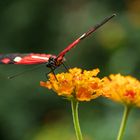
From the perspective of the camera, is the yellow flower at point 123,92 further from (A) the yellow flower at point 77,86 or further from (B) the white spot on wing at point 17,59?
(B) the white spot on wing at point 17,59

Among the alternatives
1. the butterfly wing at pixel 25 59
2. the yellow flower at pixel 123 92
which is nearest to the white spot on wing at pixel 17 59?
the butterfly wing at pixel 25 59

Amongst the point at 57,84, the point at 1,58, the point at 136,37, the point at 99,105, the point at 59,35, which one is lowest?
the point at 57,84

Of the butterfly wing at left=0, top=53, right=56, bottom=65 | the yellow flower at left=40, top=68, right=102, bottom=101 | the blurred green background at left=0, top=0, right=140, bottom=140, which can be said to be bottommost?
the yellow flower at left=40, top=68, right=102, bottom=101

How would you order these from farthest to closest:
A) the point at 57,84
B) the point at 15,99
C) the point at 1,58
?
1. the point at 15,99
2. the point at 1,58
3. the point at 57,84

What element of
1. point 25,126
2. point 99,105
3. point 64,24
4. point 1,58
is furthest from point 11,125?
point 1,58

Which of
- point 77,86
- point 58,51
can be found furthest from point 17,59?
point 58,51

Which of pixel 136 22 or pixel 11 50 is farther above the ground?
pixel 11 50

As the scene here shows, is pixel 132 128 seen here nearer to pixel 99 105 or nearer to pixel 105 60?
pixel 99 105

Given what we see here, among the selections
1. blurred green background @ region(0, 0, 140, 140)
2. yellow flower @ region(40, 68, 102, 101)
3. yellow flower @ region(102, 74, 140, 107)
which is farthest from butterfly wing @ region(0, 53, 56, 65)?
blurred green background @ region(0, 0, 140, 140)

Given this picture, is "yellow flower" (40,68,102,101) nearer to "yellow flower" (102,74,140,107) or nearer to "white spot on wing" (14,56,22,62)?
"yellow flower" (102,74,140,107)
